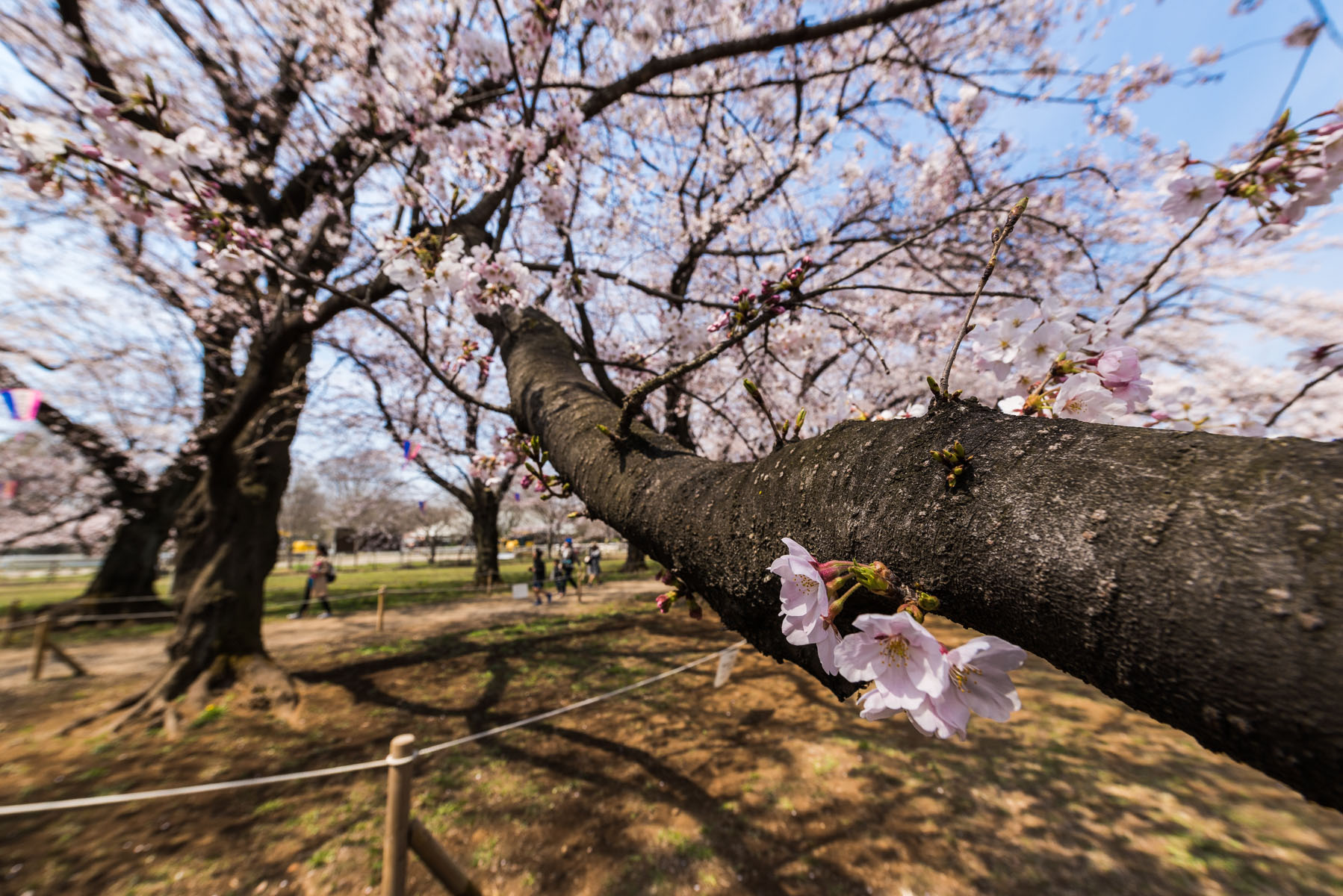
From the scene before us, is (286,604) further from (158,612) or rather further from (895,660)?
(895,660)

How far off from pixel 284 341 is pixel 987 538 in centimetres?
507

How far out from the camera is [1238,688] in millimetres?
434

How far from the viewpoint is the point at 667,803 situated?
3.54 m

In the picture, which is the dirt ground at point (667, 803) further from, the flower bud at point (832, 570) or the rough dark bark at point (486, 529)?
the rough dark bark at point (486, 529)

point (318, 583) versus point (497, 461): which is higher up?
point (497, 461)

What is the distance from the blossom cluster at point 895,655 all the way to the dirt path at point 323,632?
349 inches

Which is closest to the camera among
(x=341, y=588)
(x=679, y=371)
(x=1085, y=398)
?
(x=1085, y=398)

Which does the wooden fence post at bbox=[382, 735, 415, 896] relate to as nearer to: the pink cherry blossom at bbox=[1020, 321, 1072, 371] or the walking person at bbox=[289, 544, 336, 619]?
the pink cherry blossom at bbox=[1020, 321, 1072, 371]

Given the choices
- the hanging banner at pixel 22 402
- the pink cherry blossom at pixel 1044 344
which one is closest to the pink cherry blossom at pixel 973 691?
the pink cherry blossom at pixel 1044 344

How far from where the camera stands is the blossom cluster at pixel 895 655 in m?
0.69

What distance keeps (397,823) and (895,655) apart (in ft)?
8.89

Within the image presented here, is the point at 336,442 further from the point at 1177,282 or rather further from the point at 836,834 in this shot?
the point at 1177,282

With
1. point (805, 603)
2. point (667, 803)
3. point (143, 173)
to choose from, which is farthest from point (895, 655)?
point (143, 173)

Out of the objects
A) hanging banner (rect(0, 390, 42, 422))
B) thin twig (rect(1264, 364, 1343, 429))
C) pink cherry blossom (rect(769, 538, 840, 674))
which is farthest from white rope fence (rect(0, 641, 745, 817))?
hanging banner (rect(0, 390, 42, 422))
